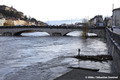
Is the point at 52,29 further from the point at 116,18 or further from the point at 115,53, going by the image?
the point at 115,53

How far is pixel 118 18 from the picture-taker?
205ft

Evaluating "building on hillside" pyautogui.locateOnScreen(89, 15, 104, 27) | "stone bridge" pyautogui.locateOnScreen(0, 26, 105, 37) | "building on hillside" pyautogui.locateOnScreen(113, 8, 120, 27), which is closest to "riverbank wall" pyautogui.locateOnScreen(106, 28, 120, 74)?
"stone bridge" pyautogui.locateOnScreen(0, 26, 105, 37)

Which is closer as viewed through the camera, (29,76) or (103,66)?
(29,76)

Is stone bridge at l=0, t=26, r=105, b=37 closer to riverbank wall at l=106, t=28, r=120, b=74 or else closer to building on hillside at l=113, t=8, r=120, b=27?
building on hillside at l=113, t=8, r=120, b=27

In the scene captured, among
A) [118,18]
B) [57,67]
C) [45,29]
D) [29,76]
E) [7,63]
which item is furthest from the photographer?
[45,29]

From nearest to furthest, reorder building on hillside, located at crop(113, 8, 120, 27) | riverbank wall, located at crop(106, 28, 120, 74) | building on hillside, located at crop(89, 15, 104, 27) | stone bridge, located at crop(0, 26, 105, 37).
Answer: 1. riverbank wall, located at crop(106, 28, 120, 74)
2. building on hillside, located at crop(113, 8, 120, 27)
3. stone bridge, located at crop(0, 26, 105, 37)
4. building on hillside, located at crop(89, 15, 104, 27)

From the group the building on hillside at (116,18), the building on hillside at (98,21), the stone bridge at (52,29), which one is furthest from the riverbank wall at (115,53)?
the building on hillside at (98,21)

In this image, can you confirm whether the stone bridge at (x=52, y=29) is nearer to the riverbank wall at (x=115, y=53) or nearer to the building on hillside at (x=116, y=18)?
the building on hillside at (x=116, y=18)

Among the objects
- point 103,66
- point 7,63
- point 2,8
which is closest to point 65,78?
point 103,66

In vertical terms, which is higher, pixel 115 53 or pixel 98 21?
pixel 98 21

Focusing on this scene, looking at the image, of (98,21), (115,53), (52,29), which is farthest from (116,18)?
(98,21)

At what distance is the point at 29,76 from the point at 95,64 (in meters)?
6.84

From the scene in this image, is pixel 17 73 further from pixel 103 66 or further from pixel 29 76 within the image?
pixel 103 66

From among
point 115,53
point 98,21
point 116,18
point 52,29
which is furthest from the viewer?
point 98,21
